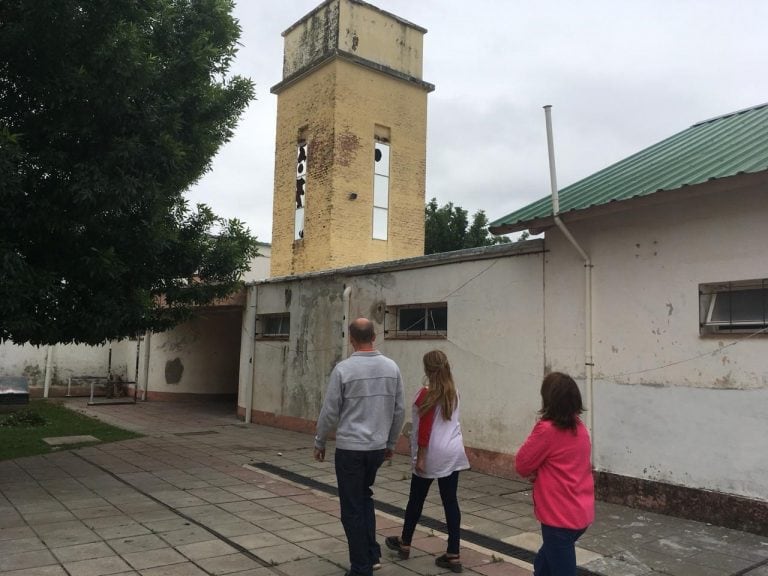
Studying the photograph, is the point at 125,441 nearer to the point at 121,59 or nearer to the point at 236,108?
the point at 236,108

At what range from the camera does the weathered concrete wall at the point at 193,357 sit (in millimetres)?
17766

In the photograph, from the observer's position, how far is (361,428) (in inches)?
171

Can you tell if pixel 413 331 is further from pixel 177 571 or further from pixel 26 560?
pixel 26 560

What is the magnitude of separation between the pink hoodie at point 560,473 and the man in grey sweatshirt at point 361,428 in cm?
120

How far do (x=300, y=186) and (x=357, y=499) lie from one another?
1324 cm

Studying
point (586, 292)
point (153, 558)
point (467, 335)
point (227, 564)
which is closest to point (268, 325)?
point (467, 335)

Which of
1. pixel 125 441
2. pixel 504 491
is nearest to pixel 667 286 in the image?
pixel 504 491

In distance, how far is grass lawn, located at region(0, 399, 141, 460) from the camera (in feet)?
31.8

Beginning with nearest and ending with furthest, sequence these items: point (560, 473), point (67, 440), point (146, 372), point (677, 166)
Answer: point (560, 473) → point (677, 166) → point (67, 440) → point (146, 372)

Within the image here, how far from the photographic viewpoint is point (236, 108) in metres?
8.87

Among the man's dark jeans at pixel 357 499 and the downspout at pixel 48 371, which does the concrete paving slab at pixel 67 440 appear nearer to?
the man's dark jeans at pixel 357 499

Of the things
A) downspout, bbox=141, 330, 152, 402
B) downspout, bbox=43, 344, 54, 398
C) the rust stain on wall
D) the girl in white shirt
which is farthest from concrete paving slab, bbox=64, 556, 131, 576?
downspout, bbox=43, 344, 54, 398

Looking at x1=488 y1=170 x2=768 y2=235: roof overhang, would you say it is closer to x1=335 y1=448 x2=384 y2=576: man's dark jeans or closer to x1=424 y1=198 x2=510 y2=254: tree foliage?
x1=335 y1=448 x2=384 y2=576: man's dark jeans

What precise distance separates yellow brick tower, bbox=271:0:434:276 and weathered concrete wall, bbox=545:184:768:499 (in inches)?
353
